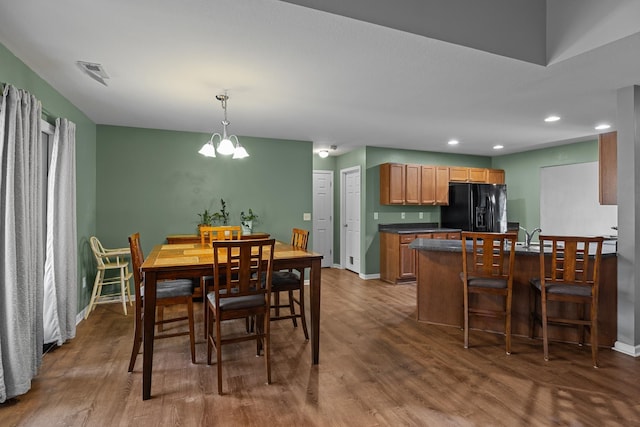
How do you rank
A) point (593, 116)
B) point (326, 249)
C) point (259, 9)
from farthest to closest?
point (326, 249) → point (593, 116) → point (259, 9)

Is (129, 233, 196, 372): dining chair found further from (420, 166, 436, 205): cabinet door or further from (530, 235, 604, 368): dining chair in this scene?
(420, 166, 436, 205): cabinet door

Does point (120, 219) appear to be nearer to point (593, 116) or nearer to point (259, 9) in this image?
point (259, 9)

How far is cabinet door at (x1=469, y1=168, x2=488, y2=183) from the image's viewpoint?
21.5ft

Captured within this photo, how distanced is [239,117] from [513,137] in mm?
3956

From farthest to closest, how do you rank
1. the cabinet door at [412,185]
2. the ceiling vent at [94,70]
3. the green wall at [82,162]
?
the cabinet door at [412,185] < the green wall at [82,162] < the ceiling vent at [94,70]

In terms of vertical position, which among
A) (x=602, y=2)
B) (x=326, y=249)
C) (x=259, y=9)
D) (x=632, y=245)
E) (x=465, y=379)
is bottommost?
(x=465, y=379)

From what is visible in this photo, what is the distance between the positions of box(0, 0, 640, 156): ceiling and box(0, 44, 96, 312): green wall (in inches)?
4.1

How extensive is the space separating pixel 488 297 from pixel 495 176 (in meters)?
3.99

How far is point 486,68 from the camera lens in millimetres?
2641

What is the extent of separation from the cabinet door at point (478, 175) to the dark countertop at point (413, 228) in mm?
1066

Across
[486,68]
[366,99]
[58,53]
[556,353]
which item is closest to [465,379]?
[556,353]

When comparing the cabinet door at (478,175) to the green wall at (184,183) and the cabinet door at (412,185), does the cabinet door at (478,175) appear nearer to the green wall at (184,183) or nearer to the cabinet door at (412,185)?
the cabinet door at (412,185)

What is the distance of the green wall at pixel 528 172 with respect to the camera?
5.77 m

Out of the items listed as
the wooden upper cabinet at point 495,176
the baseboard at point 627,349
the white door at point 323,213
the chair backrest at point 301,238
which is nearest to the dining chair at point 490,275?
the baseboard at point 627,349
